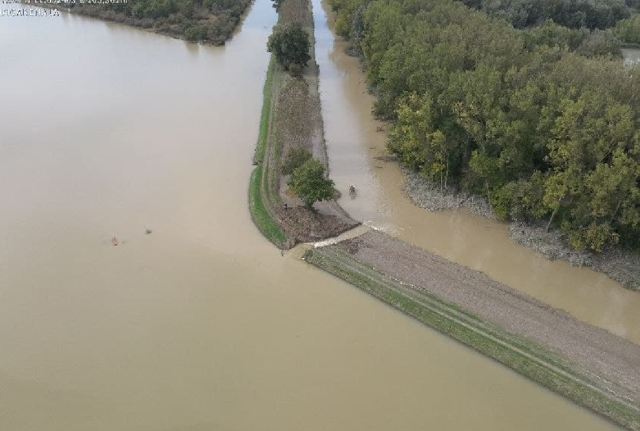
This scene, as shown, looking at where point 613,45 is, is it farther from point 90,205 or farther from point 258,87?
point 90,205

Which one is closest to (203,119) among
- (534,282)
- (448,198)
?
(448,198)

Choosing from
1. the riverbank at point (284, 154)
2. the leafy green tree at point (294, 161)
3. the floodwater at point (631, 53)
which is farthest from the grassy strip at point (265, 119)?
the floodwater at point (631, 53)

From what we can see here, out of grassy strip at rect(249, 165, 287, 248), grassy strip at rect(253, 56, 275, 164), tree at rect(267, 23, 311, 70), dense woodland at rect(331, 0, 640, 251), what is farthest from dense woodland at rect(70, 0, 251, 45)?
grassy strip at rect(249, 165, 287, 248)

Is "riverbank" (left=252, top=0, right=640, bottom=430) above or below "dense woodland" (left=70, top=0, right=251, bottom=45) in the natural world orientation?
below

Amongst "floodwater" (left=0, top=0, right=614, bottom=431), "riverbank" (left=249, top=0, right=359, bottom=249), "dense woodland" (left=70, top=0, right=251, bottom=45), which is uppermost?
"dense woodland" (left=70, top=0, right=251, bottom=45)

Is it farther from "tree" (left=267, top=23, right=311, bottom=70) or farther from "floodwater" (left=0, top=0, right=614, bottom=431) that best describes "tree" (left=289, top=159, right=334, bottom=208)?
"tree" (left=267, top=23, right=311, bottom=70)

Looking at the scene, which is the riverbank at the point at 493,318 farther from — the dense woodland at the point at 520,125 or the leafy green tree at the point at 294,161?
the dense woodland at the point at 520,125

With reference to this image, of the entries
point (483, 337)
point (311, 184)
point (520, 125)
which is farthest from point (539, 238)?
point (311, 184)
